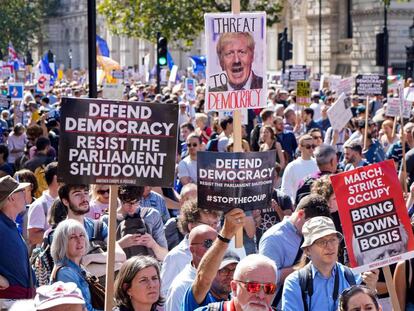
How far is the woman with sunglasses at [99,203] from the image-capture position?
10.1 metres

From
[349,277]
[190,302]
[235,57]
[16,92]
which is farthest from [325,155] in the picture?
[16,92]

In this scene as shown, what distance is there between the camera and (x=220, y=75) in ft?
33.9

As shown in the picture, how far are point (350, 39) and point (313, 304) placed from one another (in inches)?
1993

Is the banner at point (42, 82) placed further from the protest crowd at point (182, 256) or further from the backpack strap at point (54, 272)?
the backpack strap at point (54, 272)

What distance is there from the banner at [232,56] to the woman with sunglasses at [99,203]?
1.11 m

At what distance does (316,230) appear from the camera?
7395 mm

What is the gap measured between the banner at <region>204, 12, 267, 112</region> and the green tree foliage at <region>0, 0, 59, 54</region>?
7703 cm

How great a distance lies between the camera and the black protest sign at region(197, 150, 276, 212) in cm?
739

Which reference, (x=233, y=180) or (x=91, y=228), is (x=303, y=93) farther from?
(x=233, y=180)

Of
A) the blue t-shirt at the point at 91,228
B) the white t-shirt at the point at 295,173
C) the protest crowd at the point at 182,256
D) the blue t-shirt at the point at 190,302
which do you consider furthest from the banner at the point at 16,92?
the blue t-shirt at the point at 190,302

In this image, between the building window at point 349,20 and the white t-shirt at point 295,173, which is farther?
the building window at point 349,20

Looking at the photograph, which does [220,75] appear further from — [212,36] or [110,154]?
[110,154]

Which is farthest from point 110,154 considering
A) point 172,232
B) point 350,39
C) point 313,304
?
point 350,39

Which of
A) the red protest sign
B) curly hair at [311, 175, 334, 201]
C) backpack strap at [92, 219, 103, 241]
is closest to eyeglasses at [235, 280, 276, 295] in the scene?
the red protest sign
